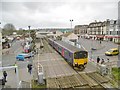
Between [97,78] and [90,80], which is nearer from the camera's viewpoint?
[90,80]

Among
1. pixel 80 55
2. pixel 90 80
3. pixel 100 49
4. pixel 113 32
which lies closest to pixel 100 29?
pixel 113 32

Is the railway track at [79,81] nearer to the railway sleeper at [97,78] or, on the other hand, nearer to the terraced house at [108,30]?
the railway sleeper at [97,78]

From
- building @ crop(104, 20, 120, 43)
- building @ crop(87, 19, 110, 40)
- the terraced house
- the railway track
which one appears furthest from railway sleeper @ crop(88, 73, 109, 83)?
building @ crop(87, 19, 110, 40)

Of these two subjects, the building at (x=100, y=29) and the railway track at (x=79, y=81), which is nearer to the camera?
the railway track at (x=79, y=81)

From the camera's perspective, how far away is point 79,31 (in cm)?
10962

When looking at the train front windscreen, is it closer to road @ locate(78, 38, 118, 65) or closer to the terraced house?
road @ locate(78, 38, 118, 65)

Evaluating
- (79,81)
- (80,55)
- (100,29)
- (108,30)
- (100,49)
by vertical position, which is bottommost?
(79,81)

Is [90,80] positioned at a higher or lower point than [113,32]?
lower

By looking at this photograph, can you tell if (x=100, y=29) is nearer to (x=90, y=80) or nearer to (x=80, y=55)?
(x=80, y=55)

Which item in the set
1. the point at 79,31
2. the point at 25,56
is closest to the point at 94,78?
the point at 25,56

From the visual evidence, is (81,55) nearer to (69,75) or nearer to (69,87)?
(69,75)

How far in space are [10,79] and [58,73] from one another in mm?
4801

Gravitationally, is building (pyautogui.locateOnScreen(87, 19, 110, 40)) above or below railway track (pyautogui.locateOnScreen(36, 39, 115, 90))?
above

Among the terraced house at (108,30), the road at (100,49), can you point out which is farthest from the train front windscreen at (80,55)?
the terraced house at (108,30)
